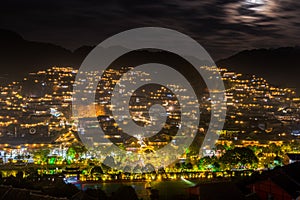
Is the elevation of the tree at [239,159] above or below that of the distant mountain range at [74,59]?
below

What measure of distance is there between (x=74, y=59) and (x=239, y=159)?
40470mm

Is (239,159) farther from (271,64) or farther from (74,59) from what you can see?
(271,64)

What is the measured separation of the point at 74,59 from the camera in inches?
2047

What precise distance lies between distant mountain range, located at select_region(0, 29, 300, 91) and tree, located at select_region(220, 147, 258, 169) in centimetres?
3501

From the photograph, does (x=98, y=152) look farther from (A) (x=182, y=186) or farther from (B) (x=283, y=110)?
(B) (x=283, y=110)

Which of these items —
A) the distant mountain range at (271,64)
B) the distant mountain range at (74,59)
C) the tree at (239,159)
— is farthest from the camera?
the distant mountain range at (271,64)

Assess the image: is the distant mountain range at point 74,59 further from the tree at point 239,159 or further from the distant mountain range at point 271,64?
the tree at point 239,159

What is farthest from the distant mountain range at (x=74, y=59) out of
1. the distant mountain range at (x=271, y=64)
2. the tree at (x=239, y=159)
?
the tree at (x=239, y=159)

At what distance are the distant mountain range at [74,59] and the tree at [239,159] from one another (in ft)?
115

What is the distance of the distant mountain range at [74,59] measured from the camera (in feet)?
162

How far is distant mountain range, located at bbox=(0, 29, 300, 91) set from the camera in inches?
1949

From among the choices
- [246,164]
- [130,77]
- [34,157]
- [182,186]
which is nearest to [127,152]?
[34,157]

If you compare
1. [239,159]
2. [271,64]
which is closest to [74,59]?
[271,64]

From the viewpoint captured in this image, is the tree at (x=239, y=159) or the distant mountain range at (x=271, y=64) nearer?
the tree at (x=239, y=159)
